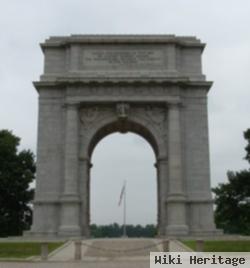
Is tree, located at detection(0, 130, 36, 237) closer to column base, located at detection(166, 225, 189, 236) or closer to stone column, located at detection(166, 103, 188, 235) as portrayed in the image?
stone column, located at detection(166, 103, 188, 235)

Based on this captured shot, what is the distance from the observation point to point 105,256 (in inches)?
1078

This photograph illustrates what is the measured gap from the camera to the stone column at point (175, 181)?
42.0 meters

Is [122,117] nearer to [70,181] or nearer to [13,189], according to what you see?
[70,181]

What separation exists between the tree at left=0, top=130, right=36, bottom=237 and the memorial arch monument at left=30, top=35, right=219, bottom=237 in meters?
11.6

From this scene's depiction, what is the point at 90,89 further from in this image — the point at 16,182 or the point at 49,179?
the point at 16,182

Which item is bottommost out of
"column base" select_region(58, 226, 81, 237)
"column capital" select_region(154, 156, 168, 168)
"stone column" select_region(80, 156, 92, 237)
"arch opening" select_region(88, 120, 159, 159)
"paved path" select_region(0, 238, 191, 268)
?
"paved path" select_region(0, 238, 191, 268)

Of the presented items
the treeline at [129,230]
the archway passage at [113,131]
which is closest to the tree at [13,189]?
the archway passage at [113,131]

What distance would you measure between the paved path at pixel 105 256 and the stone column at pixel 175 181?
26.7 ft

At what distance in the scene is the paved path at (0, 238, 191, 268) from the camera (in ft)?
73.9

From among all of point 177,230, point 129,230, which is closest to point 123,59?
point 177,230

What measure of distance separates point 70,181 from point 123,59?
11145 mm

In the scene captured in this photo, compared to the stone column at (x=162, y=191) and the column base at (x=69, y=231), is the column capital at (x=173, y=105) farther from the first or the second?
the column base at (x=69, y=231)

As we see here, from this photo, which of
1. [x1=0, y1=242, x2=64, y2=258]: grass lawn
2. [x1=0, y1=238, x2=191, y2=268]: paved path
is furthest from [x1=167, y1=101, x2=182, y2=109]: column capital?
[x1=0, y1=242, x2=64, y2=258]: grass lawn

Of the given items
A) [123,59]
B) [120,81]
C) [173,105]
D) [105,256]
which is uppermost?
[123,59]
